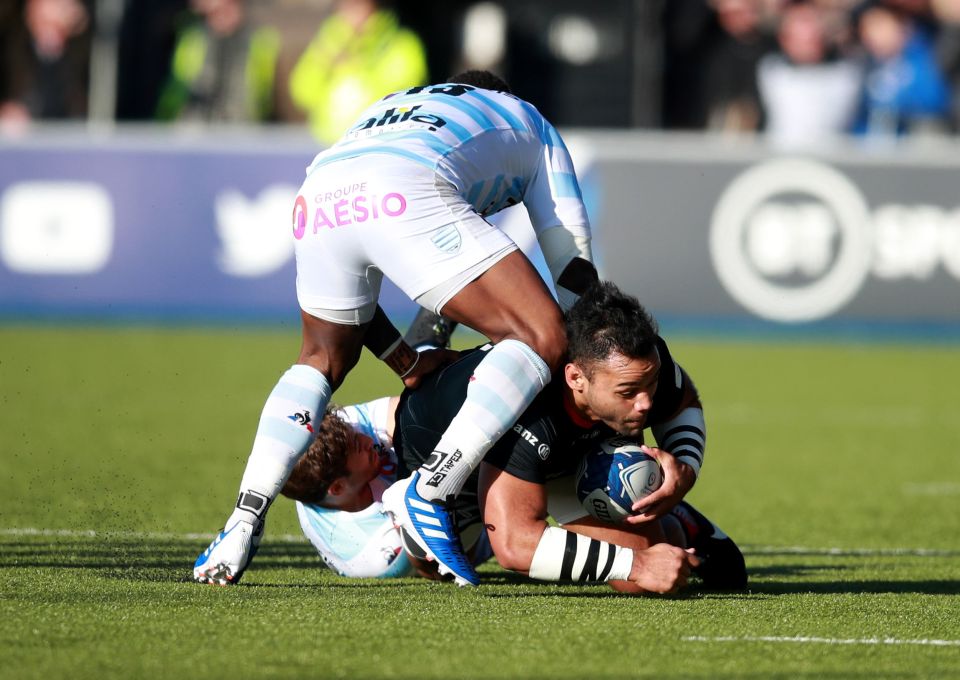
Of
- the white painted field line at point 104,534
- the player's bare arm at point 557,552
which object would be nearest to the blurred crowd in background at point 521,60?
the white painted field line at point 104,534

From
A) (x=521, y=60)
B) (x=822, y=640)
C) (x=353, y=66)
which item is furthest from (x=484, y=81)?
(x=521, y=60)

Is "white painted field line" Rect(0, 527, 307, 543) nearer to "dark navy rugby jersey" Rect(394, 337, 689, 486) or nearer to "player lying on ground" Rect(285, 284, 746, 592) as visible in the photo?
"player lying on ground" Rect(285, 284, 746, 592)

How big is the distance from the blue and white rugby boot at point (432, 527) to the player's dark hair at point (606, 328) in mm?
642

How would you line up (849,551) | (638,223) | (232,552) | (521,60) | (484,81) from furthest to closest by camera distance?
(521,60) < (638,223) < (849,551) < (484,81) < (232,552)

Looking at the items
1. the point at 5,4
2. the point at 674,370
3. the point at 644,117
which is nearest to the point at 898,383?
the point at 644,117

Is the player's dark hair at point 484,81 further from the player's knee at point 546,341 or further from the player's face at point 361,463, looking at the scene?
the player's face at point 361,463

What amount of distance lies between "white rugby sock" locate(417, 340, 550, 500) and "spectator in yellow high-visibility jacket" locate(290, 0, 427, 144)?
33.1 ft

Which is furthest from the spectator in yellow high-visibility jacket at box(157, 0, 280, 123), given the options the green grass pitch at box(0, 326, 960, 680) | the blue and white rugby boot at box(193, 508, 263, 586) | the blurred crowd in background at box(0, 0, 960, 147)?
the blue and white rugby boot at box(193, 508, 263, 586)

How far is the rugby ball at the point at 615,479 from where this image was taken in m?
5.13

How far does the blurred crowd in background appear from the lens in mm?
15641

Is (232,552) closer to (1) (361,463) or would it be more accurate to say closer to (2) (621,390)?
(1) (361,463)

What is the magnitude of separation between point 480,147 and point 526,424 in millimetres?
936

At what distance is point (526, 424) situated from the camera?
5098 millimetres

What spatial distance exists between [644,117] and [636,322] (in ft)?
40.5
